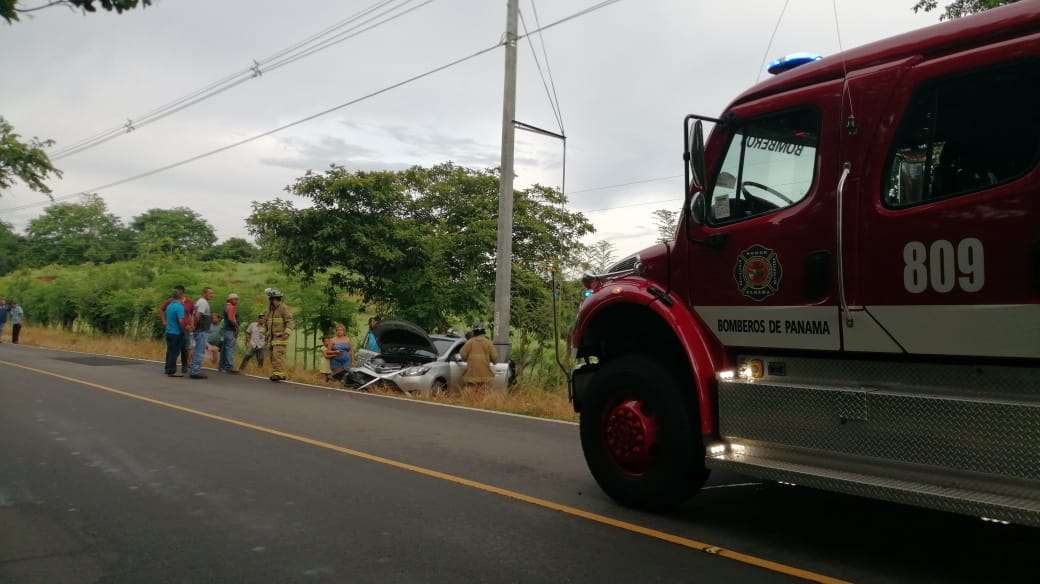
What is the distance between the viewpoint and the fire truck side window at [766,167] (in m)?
4.67

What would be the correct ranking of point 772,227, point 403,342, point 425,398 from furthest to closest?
1. point 403,342
2. point 425,398
3. point 772,227

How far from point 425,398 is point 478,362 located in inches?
43.6

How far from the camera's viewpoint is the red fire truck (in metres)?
3.70

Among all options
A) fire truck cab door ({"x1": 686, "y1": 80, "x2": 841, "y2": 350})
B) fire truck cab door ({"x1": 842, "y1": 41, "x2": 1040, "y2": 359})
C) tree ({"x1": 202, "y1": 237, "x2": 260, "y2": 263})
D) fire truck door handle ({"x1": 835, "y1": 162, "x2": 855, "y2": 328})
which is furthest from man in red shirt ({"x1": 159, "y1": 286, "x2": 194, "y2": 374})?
tree ({"x1": 202, "y1": 237, "x2": 260, "y2": 263})

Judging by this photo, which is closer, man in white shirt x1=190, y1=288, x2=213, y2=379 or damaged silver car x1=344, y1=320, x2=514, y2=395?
damaged silver car x1=344, y1=320, x2=514, y2=395

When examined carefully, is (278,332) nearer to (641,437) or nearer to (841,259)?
(641,437)

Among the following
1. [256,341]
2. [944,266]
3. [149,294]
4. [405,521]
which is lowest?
[405,521]

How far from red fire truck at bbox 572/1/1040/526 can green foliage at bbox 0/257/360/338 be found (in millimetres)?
14385

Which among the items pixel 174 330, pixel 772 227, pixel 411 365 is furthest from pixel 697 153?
pixel 174 330

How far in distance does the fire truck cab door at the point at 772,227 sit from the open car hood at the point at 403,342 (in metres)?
10.0

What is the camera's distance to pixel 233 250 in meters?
83.6

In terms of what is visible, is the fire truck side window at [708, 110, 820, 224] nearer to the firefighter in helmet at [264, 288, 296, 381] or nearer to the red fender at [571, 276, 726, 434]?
the red fender at [571, 276, 726, 434]

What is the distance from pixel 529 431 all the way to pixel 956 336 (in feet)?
19.6

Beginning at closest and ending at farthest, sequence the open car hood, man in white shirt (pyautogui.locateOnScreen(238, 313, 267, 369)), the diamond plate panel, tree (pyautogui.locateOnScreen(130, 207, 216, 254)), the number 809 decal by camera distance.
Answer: the diamond plate panel → the number 809 decal → the open car hood → man in white shirt (pyautogui.locateOnScreen(238, 313, 267, 369)) → tree (pyautogui.locateOnScreen(130, 207, 216, 254))
